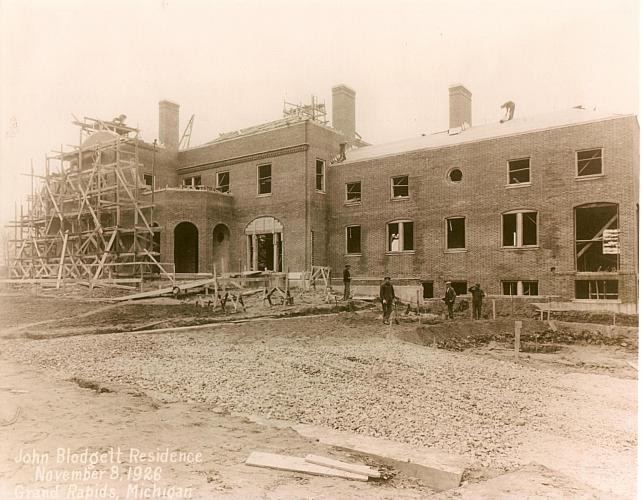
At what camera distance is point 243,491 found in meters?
5.09

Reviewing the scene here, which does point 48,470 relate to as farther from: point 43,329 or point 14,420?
point 43,329

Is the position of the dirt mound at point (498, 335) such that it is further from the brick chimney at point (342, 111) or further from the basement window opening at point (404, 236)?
the brick chimney at point (342, 111)

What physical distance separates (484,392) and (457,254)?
14.3 metres

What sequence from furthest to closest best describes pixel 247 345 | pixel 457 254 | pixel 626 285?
1. pixel 457 254
2. pixel 626 285
3. pixel 247 345

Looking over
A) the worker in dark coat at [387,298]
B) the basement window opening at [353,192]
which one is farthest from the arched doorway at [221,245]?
the worker in dark coat at [387,298]

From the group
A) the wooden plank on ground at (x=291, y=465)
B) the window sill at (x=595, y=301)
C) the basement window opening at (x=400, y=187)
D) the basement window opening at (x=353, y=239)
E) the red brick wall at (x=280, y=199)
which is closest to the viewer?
the wooden plank on ground at (x=291, y=465)

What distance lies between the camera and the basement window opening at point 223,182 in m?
28.7

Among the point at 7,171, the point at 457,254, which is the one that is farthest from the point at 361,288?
the point at 7,171

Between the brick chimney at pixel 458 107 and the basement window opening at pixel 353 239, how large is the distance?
7397 millimetres

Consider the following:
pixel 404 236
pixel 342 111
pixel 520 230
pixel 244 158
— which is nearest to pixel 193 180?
pixel 244 158

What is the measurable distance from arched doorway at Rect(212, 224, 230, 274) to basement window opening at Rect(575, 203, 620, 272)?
1728cm

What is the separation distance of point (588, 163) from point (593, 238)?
2985 millimetres

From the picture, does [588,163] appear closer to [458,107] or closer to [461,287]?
[461,287]

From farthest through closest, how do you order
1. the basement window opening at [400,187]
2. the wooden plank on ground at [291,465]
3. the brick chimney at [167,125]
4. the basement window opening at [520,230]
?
the brick chimney at [167,125], the basement window opening at [400,187], the basement window opening at [520,230], the wooden plank on ground at [291,465]
